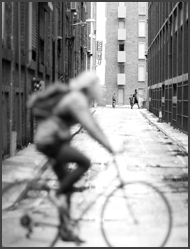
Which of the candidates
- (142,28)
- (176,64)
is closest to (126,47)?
(142,28)

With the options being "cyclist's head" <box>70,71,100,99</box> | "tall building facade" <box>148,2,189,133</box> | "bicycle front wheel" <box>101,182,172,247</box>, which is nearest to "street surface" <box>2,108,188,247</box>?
"bicycle front wheel" <box>101,182,172,247</box>

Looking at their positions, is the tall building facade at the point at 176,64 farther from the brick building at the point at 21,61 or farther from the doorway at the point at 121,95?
the doorway at the point at 121,95

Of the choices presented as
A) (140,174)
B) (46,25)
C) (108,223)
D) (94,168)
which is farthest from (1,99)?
(46,25)

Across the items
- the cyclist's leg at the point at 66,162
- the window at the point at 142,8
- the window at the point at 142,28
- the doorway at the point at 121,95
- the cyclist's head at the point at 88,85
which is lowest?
the cyclist's leg at the point at 66,162

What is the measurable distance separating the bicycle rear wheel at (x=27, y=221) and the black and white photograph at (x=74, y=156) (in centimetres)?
1

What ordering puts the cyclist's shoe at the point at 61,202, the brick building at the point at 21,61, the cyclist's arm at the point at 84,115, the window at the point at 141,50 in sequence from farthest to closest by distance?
the window at the point at 141,50 → the brick building at the point at 21,61 → the cyclist's shoe at the point at 61,202 → the cyclist's arm at the point at 84,115

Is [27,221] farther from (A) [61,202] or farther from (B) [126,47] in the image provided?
(B) [126,47]

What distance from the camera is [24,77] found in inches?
812

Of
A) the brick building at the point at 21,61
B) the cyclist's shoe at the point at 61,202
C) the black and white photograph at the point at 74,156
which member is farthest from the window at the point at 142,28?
the cyclist's shoe at the point at 61,202

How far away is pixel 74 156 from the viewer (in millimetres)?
6047

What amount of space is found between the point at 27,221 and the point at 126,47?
7901 cm

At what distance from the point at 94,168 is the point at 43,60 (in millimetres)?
11722

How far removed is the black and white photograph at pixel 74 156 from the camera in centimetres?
606

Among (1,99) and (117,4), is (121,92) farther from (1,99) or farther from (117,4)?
(1,99)
